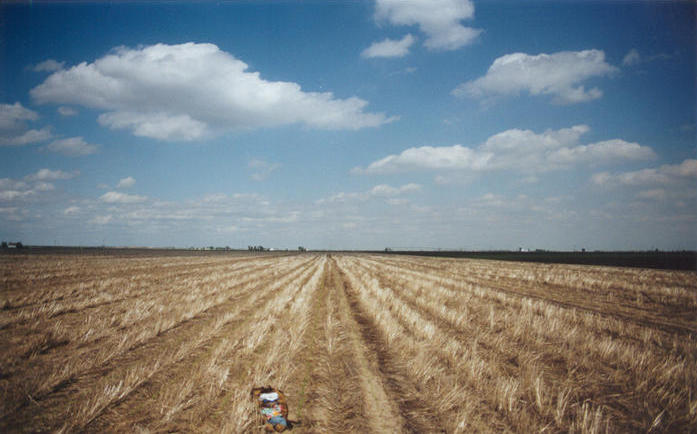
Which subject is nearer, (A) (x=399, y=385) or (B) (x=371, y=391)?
(B) (x=371, y=391)

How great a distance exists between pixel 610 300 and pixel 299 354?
16541 mm

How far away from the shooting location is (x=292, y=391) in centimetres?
508

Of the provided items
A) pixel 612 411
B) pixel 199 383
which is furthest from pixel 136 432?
pixel 612 411

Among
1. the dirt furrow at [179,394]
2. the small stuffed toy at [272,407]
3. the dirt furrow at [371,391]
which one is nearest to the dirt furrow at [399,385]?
the dirt furrow at [371,391]

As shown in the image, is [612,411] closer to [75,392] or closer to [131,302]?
[75,392]

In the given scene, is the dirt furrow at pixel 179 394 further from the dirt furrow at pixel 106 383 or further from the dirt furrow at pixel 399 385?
the dirt furrow at pixel 399 385

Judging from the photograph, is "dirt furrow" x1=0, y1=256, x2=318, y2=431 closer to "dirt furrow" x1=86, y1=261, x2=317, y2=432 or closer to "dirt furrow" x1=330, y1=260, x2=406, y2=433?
"dirt furrow" x1=86, y1=261, x2=317, y2=432

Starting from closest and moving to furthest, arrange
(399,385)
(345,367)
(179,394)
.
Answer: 1. (179,394)
2. (399,385)
3. (345,367)

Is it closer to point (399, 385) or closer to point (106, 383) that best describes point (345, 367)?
point (399, 385)

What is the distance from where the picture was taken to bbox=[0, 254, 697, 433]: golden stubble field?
4.25 metres

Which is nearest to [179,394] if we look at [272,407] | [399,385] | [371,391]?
[272,407]

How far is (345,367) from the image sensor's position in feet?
20.4

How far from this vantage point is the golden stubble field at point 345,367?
4254 mm

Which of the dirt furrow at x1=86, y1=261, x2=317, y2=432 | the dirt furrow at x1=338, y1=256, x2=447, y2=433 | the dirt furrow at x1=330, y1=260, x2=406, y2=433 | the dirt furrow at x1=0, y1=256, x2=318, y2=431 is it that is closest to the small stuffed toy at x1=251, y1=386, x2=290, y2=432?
the dirt furrow at x1=86, y1=261, x2=317, y2=432
